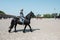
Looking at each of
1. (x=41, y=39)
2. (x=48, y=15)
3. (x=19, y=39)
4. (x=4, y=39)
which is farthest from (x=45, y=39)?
(x=48, y=15)

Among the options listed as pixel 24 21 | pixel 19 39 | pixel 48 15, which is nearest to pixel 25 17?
pixel 24 21

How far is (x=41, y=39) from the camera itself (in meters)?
11.0

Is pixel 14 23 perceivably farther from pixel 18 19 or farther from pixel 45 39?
pixel 45 39

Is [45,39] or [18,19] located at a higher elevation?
[18,19]

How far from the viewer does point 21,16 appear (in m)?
15.2

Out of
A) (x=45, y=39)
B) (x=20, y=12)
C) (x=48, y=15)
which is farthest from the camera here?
(x=48, y=15)

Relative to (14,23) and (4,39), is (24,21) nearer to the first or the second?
(14,23)

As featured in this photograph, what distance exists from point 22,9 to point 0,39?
4979 mm

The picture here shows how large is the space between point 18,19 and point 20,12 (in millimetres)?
832

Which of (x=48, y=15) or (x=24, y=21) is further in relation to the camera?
(x=48, y=15)

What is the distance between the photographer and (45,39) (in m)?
11.0

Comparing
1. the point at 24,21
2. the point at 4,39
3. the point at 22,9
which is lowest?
the point at 4,39

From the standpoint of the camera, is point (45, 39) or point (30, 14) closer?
point (45, 39)

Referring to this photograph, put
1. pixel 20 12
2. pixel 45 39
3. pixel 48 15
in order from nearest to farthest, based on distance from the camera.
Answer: pixel 45 39
pixel 20 12
pixel 48 15
